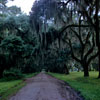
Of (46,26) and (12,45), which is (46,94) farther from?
(12,45)

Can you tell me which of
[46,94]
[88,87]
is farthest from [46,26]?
[46,94]

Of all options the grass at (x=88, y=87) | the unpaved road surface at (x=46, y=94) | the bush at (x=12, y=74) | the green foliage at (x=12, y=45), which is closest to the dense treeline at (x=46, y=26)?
the green foliage at (x=12, y=45)

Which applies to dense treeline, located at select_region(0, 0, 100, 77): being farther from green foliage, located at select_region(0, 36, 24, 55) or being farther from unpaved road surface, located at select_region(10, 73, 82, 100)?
unpaved road surface, located at select_region(10, 73, 82, 100)

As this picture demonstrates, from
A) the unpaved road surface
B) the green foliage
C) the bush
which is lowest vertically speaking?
the bush

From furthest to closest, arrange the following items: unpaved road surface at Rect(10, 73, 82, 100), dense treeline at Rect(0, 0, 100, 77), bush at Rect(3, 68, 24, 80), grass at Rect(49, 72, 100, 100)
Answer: bush at Rect(3, 68, 24, 80) < dense treeline at Rect(0, 0, 100, 77) < grass at Rect(49, 72, 100, 100) < unpaved road surface at Rect(10, 73, 82, 100)

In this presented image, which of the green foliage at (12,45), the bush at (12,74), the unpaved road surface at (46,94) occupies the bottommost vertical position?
the bush at (12,74)

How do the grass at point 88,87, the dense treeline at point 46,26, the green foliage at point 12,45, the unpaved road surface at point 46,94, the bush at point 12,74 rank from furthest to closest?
the bush at point 12,74
the green foliage at point 12,45
the dense treeline at point 46,26
the grass at point 88,87
the unpaved road surface at point 46,94

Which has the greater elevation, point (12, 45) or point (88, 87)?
point (12, 45)

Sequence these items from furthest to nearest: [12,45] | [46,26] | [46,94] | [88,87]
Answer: [12,45] → [46,26] → [88,87] → [46,94]

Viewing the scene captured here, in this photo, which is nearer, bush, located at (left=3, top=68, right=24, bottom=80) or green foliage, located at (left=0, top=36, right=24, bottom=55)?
green foliage, located at (left=0, top=36, right=24, bottom=55)

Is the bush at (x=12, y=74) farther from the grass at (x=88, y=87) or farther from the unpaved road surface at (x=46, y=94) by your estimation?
the unpaved road surface at (x=46, y=94)

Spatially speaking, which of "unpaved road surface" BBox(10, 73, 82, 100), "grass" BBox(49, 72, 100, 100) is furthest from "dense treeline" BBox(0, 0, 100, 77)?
"unpaved road surface" BBox(10, 73, 82, 100)

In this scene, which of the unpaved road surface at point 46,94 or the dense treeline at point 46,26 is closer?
the unpaved road surface at point 46,94

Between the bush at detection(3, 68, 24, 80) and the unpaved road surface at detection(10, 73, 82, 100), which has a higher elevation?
the unpaved road surface at detection(10, 73, 82, 100)
